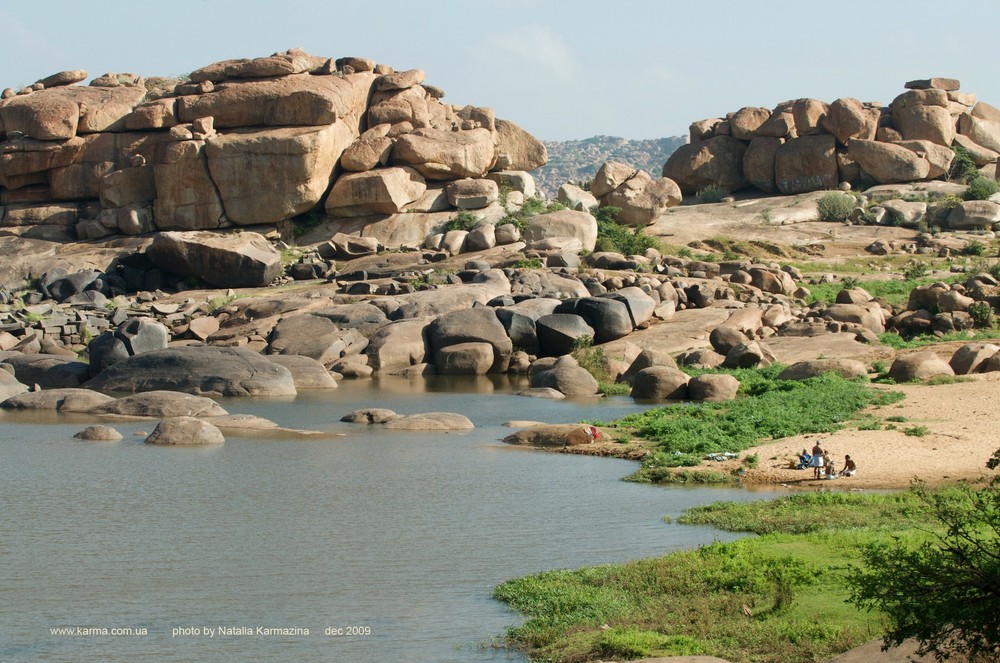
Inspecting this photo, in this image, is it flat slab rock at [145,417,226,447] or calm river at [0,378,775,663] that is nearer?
calm river at [0,378,775,663]

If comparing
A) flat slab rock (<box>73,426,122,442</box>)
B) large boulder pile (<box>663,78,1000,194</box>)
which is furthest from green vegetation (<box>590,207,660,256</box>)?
flat slab rock (<box>73,426,122,442</box>)

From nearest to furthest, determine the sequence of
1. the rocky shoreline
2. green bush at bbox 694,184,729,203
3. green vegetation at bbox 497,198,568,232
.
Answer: the rocky shoreline → green vegetation at bbox 497,198,568,232 → green bush at bbox 694,184,729,203

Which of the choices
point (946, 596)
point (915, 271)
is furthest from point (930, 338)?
point (946, 596)

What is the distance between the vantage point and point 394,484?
18.0 metres

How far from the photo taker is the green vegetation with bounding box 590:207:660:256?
47.8 meters

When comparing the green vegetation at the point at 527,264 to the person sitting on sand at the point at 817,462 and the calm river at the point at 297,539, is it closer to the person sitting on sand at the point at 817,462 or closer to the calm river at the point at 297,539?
the calm river at the point at 297,539

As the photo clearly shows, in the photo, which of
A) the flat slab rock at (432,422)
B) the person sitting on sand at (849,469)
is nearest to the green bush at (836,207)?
the flat slab rock at (432,422)

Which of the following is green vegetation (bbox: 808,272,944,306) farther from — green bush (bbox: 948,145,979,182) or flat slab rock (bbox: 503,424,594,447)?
flat slab rock (bbox: 503,424,594,447)

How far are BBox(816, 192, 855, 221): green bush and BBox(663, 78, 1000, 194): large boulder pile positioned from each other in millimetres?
3249

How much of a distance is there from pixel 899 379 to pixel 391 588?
17.7 m

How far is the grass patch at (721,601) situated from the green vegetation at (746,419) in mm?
5893

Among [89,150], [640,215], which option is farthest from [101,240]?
[640,215]

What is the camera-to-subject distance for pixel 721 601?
1098 centimetres

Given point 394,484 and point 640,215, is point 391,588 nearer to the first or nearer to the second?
point 394,484
